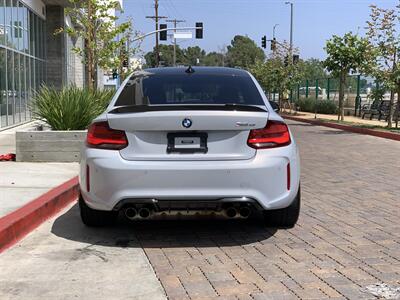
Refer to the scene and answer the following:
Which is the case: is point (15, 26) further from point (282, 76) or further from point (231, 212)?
point (282, 76)

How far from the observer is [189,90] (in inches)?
231

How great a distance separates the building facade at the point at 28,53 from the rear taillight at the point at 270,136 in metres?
8.67

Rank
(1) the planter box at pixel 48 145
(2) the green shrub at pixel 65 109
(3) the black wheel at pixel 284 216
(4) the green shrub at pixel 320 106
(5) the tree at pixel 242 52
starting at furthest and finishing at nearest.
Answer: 1. (5) the tree at pixel 242 52
2. (4) the green shrub at pixel 320 106
3. (2) the green shrub at pixel 65 109
4. (1) the planter box at pixel 48 145
5. (3) the black wheel at pixel 284 216

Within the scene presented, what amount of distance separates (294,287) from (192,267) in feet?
2.93

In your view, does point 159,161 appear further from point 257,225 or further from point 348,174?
point 348,174

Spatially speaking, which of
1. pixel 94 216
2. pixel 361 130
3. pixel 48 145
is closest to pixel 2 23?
pixel 48 145

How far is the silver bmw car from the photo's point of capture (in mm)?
4789

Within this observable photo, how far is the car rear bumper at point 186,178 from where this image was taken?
188 inches

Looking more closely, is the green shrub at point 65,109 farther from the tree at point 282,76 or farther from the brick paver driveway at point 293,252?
the tree at point 282,76

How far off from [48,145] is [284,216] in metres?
5.45

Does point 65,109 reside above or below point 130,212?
above

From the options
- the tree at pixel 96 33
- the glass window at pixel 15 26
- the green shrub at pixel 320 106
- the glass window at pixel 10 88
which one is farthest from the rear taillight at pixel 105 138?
the green shrub at pixel 320 106

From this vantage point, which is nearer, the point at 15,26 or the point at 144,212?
the point at 144,212

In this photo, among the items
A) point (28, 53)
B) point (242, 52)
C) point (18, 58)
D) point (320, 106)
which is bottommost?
point (320, 106)
